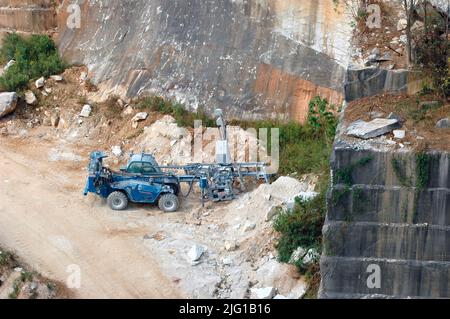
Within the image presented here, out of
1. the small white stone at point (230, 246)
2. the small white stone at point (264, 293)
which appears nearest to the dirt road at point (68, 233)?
the small white stone at point (264, 293)

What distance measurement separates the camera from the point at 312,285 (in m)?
16.5

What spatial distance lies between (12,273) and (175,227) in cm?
386

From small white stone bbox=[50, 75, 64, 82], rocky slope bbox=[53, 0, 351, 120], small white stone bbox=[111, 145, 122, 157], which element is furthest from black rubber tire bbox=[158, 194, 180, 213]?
small white stone bbox=[50, 75, 64, 82]

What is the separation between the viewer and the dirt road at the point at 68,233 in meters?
16.8

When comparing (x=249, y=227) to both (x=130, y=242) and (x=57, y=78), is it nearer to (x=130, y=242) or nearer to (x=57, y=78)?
(x=130, y=242)

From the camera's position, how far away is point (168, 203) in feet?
64.4

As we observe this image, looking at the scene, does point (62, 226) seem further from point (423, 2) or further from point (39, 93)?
point (423, 2)

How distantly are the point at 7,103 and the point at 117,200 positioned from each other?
5.84m

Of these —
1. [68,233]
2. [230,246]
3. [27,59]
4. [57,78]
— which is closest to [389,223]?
[230,246]

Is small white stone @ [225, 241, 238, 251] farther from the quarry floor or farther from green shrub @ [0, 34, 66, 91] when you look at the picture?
green shrub @ [0, 34, 66, 91]

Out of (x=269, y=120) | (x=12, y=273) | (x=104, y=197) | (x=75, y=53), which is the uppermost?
(x=75, y=53)

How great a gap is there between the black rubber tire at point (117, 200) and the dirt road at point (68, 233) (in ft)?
0.65

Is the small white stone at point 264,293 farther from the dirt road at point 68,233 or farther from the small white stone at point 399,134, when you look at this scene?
the small white stone at point 399,134

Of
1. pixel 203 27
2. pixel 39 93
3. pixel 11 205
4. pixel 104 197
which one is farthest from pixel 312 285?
pixel 39 93
